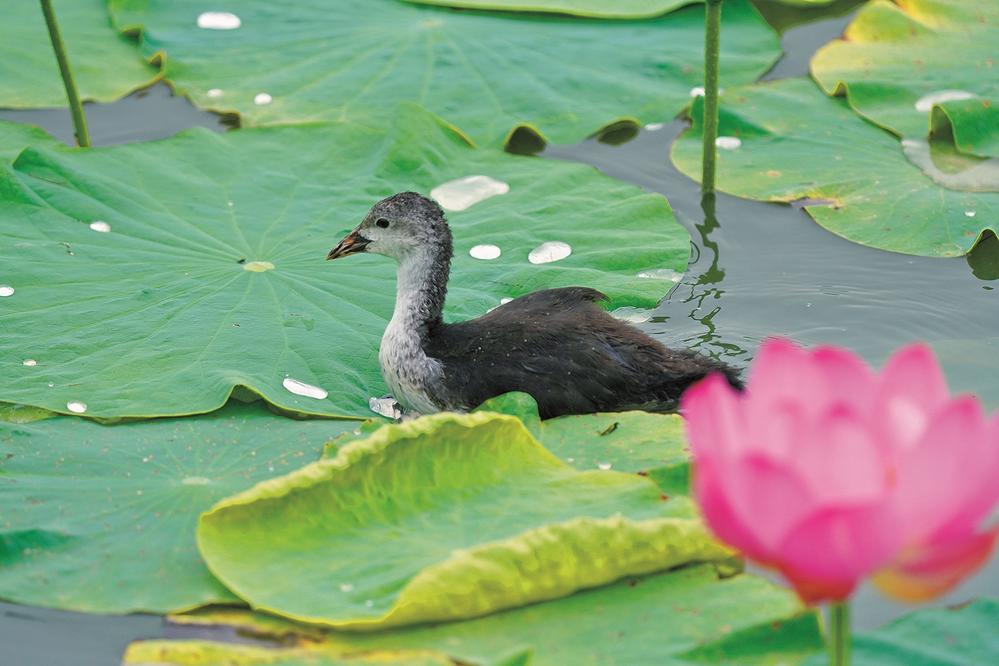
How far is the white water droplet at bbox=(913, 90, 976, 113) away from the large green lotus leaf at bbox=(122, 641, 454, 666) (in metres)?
4.09

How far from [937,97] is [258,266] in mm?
3223

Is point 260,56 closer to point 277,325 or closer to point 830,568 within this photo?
point 277,325

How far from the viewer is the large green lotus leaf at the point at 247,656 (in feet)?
10.0

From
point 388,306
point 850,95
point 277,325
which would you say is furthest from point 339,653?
point 850,95

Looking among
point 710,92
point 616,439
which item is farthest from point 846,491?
point 710,92

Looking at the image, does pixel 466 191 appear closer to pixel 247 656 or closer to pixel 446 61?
pixel 446 61

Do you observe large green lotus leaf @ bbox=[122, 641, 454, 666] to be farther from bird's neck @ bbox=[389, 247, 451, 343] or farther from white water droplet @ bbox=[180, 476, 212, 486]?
bird's neck @ bbox=[389, 247, 451, 343]

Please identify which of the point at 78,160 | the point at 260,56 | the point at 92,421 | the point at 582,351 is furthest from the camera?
the point at 260,56

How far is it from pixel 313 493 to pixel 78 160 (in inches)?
99.9

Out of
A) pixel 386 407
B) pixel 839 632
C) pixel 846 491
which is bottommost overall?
pixel 386 407

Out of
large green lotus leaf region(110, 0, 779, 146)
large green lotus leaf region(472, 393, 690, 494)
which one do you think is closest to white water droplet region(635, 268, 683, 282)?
large green lotus leaf region(472, 393, 690, 494)

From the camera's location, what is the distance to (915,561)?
1973 mm

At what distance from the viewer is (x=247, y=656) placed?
3.11m

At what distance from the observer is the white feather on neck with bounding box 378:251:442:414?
4.68 m
